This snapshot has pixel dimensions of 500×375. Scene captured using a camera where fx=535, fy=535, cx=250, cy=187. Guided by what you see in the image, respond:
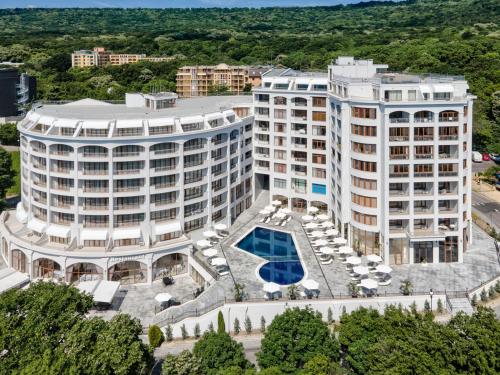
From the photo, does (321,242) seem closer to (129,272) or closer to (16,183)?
(129,272)

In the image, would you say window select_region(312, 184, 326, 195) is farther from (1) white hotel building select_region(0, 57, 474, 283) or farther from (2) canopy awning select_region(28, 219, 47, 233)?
(2) canopy awning select_region(28, 219, 47, 233)

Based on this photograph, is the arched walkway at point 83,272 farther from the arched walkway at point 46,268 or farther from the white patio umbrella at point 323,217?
the white patio umbrella at point 323,217

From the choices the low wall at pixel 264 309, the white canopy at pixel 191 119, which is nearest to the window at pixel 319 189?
the white canopy at pixel 191 119

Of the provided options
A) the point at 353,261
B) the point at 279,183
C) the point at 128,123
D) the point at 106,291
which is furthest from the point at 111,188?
the point at 279,183

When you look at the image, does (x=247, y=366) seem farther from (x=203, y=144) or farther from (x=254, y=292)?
(x=203, y=144)

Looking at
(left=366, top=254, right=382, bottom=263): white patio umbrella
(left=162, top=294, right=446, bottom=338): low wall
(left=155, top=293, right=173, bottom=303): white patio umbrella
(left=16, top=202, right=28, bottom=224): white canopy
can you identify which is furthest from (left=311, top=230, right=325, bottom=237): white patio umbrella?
(left=16, top=202, right=28, bottom=224): white canopy

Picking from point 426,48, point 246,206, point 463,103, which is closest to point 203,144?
point 246,206
